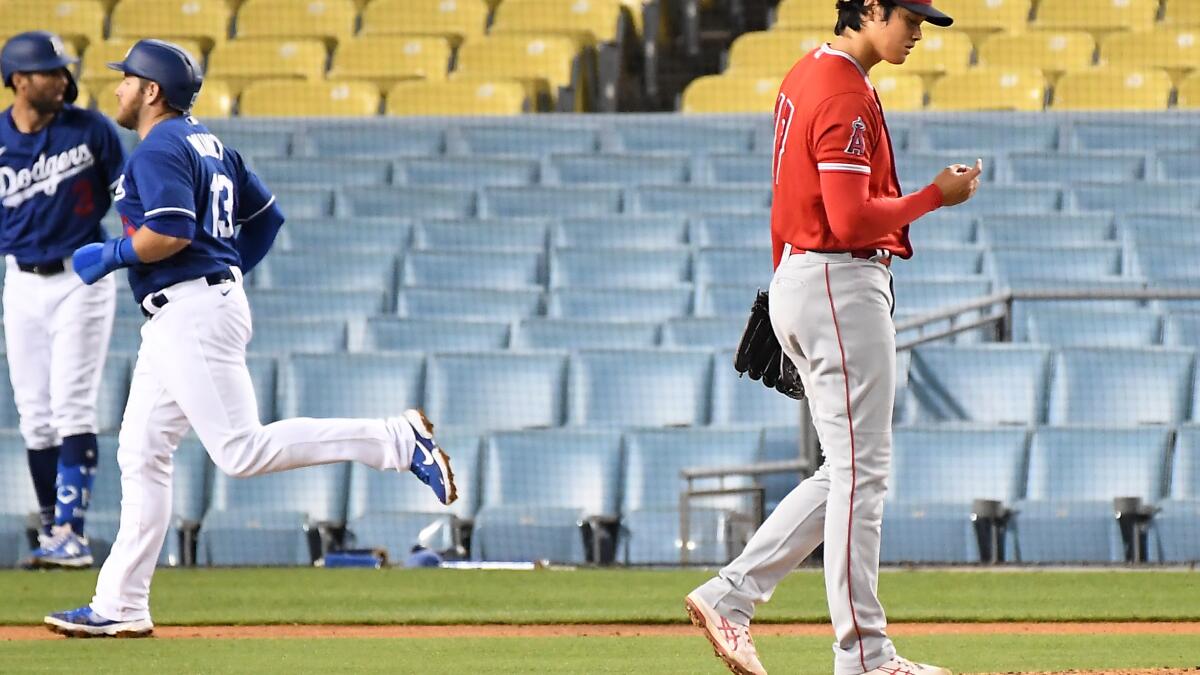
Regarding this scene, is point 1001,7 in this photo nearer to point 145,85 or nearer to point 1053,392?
point 1053,392

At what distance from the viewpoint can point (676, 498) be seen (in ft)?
23.2

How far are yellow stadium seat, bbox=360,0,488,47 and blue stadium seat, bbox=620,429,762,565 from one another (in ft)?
18.2

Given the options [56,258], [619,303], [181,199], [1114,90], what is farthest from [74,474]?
[1114,90]

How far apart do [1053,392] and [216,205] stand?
3925 millimetres

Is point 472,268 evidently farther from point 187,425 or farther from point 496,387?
point 187,425

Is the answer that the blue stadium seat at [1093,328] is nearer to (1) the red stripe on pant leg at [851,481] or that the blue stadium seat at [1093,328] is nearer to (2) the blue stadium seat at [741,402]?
(2) the blue stadium seat at [741,402]

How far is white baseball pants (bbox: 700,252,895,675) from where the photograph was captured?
11.2 ft

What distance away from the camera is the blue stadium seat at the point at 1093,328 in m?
7.90

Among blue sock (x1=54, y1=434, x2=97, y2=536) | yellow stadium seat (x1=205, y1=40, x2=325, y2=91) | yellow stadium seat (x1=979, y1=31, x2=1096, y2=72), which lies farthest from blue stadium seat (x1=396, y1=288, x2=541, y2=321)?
yellow stadium seat (x1=979, y1=31, x2=1096, y2=72)

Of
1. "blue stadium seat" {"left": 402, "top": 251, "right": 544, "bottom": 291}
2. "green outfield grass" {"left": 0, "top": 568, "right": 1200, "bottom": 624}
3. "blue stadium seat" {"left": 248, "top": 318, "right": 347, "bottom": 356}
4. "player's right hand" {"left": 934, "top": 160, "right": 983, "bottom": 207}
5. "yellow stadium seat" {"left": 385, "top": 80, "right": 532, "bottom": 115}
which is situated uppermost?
"yellow stadium seat" {"left": 385, "top": 80, "right": 532, "bottom": 115}

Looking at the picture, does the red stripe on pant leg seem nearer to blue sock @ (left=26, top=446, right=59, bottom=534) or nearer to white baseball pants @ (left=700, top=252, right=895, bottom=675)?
white baseball pants @ (left=700, top=252, right=895, bottom=675)

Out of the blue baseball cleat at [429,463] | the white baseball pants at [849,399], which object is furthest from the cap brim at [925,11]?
the blue baseball cleat at [429,463]

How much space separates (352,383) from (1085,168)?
4.18 metres

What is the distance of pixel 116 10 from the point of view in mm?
12266
